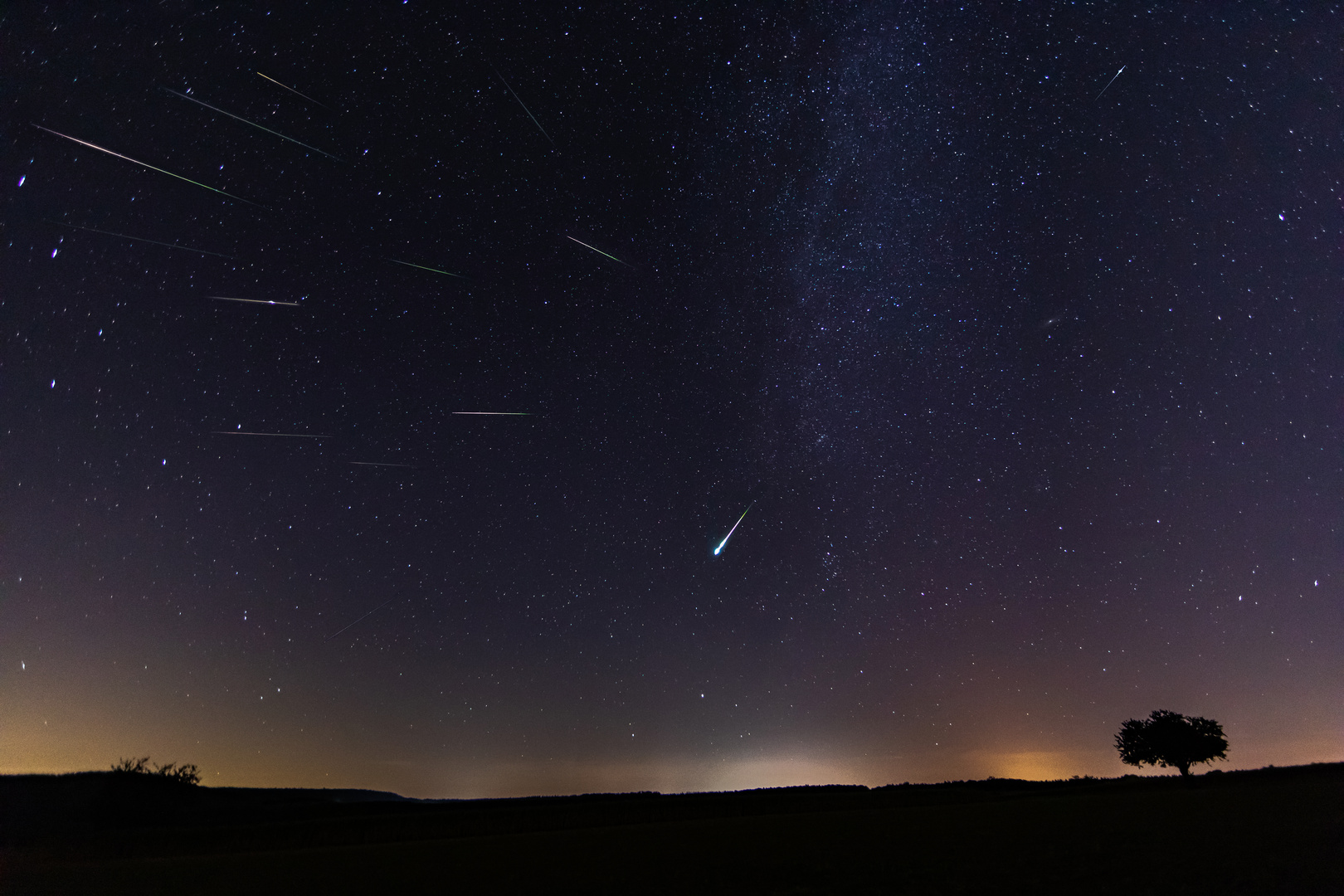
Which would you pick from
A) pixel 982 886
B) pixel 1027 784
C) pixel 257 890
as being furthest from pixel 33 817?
pixel 1027 784

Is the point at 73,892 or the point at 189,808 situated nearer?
the point at 73,892

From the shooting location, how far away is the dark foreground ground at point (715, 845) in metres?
16.7

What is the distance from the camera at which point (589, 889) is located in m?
19.3

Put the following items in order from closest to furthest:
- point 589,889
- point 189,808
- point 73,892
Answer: point 589,889, point 73,892, point 189,808

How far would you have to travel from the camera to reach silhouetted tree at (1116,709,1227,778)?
5838 cm

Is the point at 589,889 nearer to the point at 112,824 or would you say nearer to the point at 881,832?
the point at 881,832

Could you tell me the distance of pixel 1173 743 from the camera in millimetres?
58750

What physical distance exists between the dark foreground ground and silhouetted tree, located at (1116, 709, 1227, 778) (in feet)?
7.88

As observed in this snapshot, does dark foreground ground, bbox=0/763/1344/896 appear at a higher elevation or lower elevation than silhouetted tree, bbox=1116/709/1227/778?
lower

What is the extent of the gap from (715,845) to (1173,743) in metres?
50.9

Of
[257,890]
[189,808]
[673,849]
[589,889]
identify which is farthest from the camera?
[189,808]

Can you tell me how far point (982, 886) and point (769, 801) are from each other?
159 feet

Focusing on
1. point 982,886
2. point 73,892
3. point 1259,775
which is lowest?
point 73,892

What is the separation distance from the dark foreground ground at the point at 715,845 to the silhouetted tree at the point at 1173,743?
2401 millimetres
